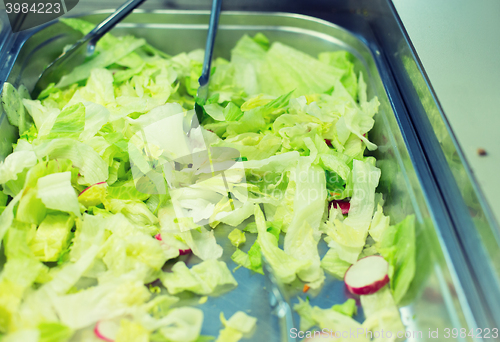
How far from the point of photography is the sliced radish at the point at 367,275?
0.77 meters

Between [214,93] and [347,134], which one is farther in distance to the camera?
[214,93]

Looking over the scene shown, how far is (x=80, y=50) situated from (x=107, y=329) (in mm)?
1078

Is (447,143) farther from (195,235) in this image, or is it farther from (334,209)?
(195,235)

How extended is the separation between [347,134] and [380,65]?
35 centimetres

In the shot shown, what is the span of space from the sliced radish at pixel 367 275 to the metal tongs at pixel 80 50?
4.00 ft

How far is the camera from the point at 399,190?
0.88m

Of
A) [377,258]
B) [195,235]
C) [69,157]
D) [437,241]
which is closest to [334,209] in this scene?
[377,258]

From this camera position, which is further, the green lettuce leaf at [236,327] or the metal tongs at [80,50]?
the metal tongs at [80,50]

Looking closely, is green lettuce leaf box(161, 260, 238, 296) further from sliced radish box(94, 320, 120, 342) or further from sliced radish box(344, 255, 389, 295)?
sliced radish box(344, 255, 389, 295)

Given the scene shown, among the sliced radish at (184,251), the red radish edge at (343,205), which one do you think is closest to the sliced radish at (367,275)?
the red radish edge at (343,205)

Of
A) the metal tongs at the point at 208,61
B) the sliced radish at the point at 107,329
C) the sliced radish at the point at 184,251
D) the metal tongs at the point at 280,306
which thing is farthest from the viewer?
the metal tongs at the point at 208,61

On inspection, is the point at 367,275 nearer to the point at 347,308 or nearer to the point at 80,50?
the point at 347,308

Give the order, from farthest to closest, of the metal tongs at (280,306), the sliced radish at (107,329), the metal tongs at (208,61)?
1. the metal tongs at (208,61)
2. the metal tongs at (280,306)
3. the sliced radish at (107,329)
